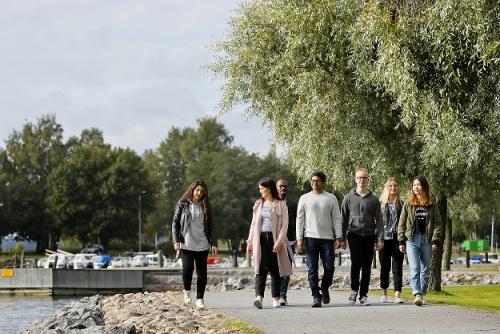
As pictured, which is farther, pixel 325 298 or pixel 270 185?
pixel 325 298

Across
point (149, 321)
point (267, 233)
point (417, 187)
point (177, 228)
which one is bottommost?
point (149, 321)

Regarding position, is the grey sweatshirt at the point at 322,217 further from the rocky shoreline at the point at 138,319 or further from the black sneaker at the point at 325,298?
the rocky shoreline at the point at 138,319

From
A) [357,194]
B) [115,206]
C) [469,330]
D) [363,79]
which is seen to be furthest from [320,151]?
[115,206]

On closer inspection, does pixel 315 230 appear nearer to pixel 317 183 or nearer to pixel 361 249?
pixel 317 183

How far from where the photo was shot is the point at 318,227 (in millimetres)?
16141

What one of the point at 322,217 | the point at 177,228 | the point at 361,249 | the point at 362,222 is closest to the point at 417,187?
the point at 362,222

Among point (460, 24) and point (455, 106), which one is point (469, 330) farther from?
point (460, 24)

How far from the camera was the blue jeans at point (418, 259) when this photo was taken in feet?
53.8

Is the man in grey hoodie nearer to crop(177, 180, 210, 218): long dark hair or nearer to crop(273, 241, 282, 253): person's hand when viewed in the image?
crop(273, 241, 282, 253): person's hand

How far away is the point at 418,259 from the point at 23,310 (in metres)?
26.6

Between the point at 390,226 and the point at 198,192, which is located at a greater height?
the point at 198,192

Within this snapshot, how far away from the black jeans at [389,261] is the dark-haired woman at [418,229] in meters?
0.87

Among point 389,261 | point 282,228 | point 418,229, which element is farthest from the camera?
point 389,261

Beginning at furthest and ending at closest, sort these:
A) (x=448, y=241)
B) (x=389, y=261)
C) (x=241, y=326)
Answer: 1. (x=448, y=241)
2. (x=389, y=261)
3. (x=241, y=326)
